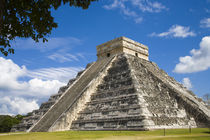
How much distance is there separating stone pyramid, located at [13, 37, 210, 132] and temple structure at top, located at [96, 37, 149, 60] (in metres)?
2.45

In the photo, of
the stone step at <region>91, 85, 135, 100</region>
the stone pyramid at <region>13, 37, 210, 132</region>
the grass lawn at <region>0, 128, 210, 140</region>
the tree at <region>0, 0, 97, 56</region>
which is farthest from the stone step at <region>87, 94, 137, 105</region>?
the tree at <region>0, 0, 97, 56</region>

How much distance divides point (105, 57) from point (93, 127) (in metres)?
10.6

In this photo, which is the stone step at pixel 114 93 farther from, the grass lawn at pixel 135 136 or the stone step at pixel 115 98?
the grass lawn at pixel 135 136

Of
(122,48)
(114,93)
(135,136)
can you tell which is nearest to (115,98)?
(114,93)

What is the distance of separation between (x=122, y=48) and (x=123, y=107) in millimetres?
9079

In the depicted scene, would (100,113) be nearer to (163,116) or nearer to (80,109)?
(80,109)

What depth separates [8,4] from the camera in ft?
22.0

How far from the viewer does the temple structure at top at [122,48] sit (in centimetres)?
2083

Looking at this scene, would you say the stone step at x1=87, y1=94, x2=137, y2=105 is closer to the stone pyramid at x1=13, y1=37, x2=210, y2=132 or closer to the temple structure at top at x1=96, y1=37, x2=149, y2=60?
the stone pyramid at x1=13, y1=37, x2=210, y2=132

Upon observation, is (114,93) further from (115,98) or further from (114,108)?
(114,108)

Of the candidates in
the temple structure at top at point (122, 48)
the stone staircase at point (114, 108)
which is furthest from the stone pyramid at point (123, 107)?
the temple structure at top at point (122, 48)

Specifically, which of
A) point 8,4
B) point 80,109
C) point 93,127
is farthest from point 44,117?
point 8,4

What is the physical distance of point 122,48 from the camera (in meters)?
20.6

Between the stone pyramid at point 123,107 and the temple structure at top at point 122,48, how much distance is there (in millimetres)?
2452
